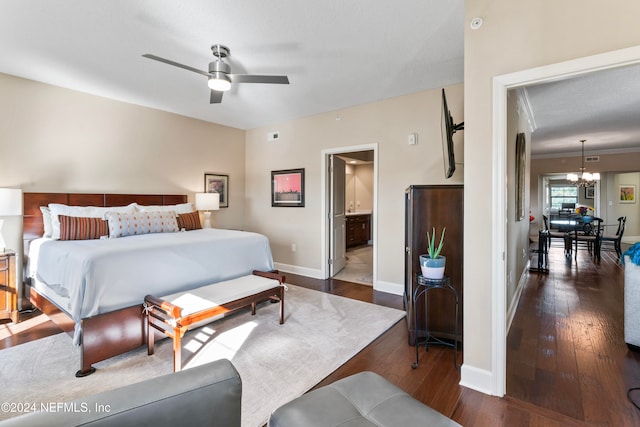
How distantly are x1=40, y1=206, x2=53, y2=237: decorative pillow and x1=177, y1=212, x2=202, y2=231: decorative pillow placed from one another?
1.39 metres

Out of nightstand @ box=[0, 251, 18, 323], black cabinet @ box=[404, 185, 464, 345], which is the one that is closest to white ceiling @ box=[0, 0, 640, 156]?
black cabinet @ box=[404, 185, 464, 345]

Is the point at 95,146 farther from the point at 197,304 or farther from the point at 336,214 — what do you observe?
the point at 336,214

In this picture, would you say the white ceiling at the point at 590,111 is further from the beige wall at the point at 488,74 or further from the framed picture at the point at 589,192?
the framed picture at the point at 589,192

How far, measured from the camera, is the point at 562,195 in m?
11.5

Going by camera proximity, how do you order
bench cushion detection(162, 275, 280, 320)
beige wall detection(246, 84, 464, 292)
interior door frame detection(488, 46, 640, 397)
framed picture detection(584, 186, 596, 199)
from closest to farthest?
interior door frame detection(488, 46, 640, 397)
bench cushion detection(162, 275, 280, 320)
beige wall detection(246, 84, 464, 292)
framed picture detection(584, 186, 596, 199)

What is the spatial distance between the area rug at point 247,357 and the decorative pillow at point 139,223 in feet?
4.03

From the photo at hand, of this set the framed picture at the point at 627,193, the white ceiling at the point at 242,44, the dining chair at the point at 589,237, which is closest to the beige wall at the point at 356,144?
the white ceiling at the point at 242,44

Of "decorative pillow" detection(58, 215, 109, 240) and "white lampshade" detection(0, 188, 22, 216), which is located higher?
"white lampshade" detection(0, 188, 22, 216)

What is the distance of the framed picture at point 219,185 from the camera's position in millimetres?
5410

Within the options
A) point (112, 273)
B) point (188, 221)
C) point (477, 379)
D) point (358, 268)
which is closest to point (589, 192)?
point (358, 268)

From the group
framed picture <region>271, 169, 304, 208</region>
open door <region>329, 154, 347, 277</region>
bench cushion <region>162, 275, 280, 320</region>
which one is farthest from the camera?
framed picture <region>271, 169, 304, 208</region>

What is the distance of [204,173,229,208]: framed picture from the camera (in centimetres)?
541

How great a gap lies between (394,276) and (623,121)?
15.3ft

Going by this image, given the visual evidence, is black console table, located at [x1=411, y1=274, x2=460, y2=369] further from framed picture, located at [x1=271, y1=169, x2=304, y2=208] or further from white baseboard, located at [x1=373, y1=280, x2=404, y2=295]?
framed picture, located at [x1=271, y1=169, x2=304, y2=208]
